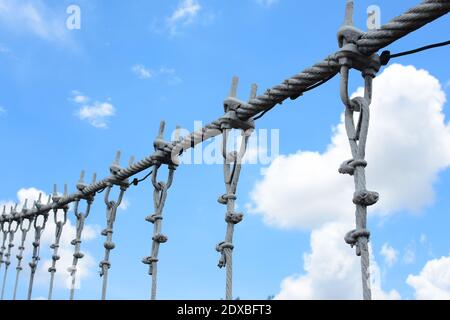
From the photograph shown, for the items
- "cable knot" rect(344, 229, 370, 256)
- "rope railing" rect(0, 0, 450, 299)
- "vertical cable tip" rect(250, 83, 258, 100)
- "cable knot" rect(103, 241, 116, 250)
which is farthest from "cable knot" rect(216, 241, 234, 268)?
"cable knot" rect(103, 241, 116, 250)

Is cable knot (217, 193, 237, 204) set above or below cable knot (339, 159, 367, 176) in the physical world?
above

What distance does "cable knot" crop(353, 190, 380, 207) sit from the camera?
9.80 feet

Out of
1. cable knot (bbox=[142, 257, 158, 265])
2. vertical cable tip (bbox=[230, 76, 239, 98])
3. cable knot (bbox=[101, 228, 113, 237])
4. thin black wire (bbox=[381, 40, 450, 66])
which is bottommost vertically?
cable knot (bbox=[142, 257, 158, 265])

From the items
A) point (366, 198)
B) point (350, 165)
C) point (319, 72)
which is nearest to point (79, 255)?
point (319, 72)

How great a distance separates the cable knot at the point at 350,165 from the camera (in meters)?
3.13

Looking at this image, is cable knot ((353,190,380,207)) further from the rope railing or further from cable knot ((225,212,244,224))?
cable knot ((225,212,244,224))

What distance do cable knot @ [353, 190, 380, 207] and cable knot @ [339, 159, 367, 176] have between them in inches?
7.2

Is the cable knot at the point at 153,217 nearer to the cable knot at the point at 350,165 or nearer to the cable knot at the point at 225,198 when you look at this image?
the cable knot at the point at 225,198

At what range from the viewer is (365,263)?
296 cm
